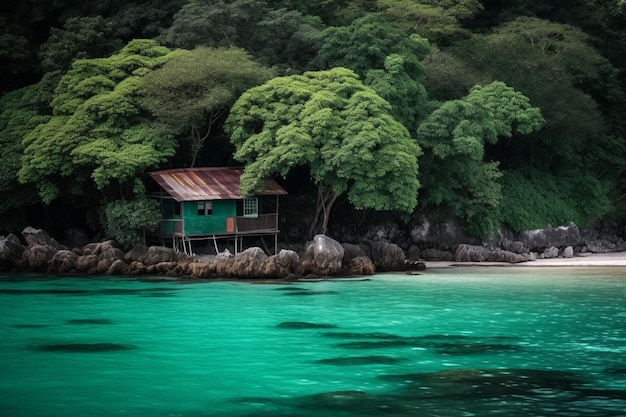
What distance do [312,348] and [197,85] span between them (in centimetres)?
2024

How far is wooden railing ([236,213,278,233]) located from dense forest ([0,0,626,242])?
207 cm

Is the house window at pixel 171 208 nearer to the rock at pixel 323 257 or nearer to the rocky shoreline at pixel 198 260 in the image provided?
the rocky shoreline at pixel 198 260

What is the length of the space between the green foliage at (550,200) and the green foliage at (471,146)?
1223 millimetres

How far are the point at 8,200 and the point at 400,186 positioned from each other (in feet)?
51.4

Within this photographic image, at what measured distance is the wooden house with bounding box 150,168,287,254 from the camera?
137 feet

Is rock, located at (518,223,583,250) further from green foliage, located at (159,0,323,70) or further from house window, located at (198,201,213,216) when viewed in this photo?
house window, located at (198,201,213,216)

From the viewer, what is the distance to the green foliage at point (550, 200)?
49.0 metres

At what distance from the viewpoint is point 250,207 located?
4347 centimetres

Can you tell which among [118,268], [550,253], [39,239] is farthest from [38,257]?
[550,253]

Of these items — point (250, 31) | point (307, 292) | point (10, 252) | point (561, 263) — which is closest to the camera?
point (307, 292)

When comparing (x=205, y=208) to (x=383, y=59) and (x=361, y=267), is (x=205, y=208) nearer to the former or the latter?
(x=361, y=267)

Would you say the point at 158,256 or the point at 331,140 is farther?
the point at 331,140

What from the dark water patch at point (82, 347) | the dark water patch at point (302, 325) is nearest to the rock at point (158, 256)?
the dark water patch at point (302, 325)

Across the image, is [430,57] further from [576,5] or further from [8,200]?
[8,200]
